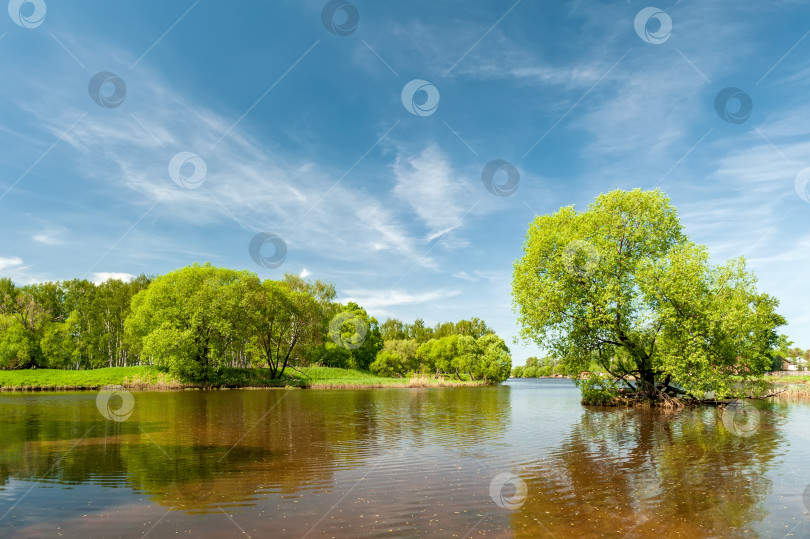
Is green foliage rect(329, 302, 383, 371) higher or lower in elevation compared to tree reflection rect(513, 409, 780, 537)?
higher

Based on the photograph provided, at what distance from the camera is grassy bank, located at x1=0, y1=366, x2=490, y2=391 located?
68125mm

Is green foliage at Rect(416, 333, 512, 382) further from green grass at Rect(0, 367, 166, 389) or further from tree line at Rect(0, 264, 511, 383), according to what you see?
green grass at Rect(0, 367, 166, 389)

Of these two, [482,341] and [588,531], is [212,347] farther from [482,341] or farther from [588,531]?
[588,531]

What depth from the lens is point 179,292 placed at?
73.4 m

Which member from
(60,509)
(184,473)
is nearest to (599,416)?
(184,473)

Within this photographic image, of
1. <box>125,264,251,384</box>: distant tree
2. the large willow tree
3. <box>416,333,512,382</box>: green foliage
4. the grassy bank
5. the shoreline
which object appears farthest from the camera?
<box>416,333,512,382</box>: green foliage

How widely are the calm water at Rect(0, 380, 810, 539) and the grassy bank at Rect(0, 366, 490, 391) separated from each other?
45706 mm

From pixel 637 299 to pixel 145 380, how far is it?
66440 mm

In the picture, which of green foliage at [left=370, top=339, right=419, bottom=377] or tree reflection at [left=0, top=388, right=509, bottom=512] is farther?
green foliage at [left=370, top=339, right=419, bottom=377]

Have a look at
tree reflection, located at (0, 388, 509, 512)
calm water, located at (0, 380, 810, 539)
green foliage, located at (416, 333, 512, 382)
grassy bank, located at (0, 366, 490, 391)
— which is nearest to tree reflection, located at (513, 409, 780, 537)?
calm water, located at (0, 380, 810, 539)

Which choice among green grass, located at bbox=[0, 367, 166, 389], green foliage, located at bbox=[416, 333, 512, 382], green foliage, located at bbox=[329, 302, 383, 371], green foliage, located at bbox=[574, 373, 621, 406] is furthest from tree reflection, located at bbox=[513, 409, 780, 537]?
green foliage, located at bbox=[329, 302, 383, 371]

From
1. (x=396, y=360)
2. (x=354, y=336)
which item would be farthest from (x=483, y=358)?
(x=354, y=336)

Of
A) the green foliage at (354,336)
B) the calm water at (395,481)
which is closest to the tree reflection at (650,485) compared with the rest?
the calm water at (395,481)

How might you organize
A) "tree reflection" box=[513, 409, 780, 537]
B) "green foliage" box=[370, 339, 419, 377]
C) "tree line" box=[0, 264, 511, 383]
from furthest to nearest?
"green foliage" box=[370, 339, 419, 377] < "tree line" box=[0, 264, 511, 383] < "tree reflection" box=[513, 409, 780, 537]
